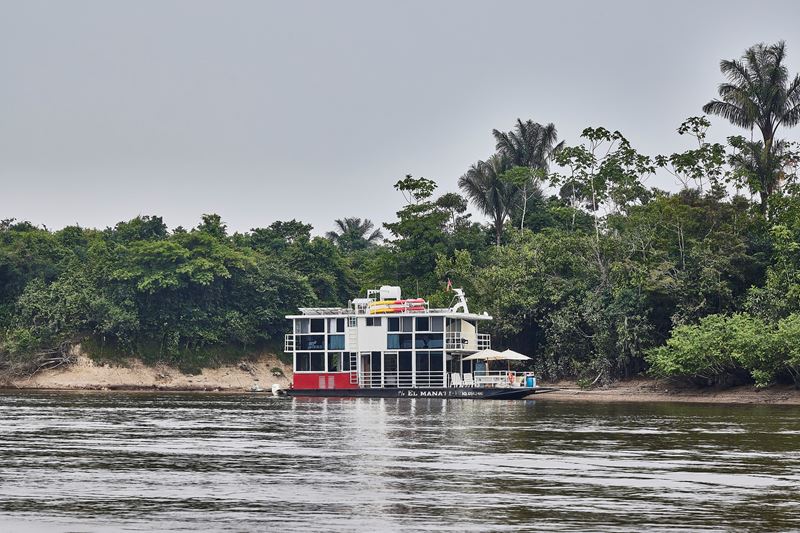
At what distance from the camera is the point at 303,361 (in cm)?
7831

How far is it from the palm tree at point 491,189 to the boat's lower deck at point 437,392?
96.7 feet

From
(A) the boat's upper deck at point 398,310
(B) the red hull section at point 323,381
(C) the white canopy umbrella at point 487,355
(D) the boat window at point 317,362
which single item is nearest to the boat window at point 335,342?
(D) the boat window at point 317,362

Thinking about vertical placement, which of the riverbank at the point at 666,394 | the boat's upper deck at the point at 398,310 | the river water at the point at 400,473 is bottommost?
the river water at the point at 400,473

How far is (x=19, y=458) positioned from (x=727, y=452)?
745 inches

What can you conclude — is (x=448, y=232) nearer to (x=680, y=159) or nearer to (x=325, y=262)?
(x=325, y=262)

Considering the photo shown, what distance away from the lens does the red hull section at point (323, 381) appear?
76.1 meters

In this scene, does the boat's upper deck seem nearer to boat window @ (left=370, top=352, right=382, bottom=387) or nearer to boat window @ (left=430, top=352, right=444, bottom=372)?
boat window @ (left=430, top=352, right=444, bottom=372)

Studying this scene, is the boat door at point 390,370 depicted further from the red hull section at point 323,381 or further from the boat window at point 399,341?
the red hull section at point 323,381

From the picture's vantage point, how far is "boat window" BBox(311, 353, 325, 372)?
7775 cm

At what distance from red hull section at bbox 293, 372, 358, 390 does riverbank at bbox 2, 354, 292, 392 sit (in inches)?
785

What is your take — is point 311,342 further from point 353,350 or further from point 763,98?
point 763,98

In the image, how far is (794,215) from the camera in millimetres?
70812

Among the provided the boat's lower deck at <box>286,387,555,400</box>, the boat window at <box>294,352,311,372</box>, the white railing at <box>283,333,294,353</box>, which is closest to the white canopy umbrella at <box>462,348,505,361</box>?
the boat's lower deck at <box>286,387,555,400</box>

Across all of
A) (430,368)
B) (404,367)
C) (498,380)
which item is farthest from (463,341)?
(498,380)
